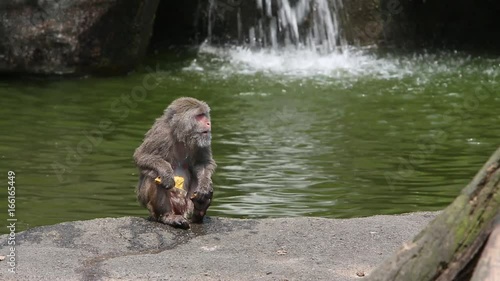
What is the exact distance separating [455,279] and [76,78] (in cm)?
1011

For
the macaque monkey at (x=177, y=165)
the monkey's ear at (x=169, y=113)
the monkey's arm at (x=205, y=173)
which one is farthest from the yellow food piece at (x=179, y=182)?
the monkey's ear at (x=169, y=113)

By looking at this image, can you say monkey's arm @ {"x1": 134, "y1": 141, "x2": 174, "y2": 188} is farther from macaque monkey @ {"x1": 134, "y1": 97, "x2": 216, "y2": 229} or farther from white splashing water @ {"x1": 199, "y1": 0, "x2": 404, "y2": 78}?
white splashing water @ {"x1": 199, "y1": 0, "x2": 404, "y2": 78}

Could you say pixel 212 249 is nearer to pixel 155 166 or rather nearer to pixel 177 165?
pixel 155 166

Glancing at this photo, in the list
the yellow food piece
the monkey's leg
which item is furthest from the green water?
the monkey's leg

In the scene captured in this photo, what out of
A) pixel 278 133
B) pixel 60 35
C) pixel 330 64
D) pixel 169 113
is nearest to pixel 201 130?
pixel 169 113

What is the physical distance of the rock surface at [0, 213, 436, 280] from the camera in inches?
227

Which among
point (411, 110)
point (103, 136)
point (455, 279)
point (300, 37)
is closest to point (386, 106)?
point (411, 110)

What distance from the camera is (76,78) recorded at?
Answer: 45.0 ft

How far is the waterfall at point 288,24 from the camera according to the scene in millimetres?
16672

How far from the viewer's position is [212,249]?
629 cm

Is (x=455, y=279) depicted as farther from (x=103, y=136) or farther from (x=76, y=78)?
(x=76, y=78)

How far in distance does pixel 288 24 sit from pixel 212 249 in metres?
10.9

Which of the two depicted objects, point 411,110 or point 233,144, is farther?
point 411,110

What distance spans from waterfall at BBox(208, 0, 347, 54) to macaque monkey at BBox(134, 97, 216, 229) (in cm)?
971
